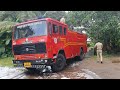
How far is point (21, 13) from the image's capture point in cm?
2392

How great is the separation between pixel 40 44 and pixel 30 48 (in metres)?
0.67

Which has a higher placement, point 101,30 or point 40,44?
point 101,30

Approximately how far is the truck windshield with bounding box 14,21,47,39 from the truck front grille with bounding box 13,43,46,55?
1.67ft

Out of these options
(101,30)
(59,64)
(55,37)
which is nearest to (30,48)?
(55,37)

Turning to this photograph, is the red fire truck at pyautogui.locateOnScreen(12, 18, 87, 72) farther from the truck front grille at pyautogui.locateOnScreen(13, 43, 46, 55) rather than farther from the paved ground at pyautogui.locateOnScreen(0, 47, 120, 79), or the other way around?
the paved ground at pyautogui.locateOnScreen(0, 47, 120, 79)

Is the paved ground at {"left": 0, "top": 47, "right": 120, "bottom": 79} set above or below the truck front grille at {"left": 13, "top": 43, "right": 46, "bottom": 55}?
below

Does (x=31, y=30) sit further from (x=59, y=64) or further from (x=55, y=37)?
(x=59, y=64)

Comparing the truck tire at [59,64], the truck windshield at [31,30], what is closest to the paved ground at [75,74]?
the truck tire at [59,64]

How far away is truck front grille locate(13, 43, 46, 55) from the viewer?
10.7 meters

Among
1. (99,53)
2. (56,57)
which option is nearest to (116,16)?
(99,53)

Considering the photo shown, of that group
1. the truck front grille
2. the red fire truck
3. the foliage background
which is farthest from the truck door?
the foliage background

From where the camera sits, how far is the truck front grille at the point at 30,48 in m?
10.7

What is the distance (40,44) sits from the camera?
35.0 ft

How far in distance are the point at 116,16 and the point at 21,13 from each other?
10.4 meters
